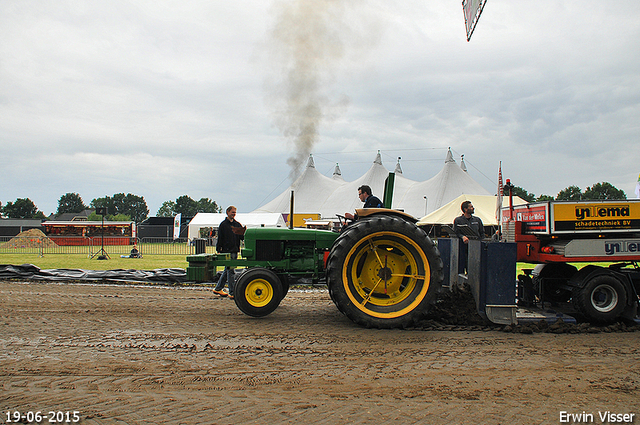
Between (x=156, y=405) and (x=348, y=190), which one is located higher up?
(x=348, y=190)

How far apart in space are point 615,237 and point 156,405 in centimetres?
482

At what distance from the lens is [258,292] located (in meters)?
4.88

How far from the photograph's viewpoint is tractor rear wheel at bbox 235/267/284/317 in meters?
4.80

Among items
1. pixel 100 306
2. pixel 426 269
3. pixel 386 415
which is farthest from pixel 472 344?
pixel 100 306

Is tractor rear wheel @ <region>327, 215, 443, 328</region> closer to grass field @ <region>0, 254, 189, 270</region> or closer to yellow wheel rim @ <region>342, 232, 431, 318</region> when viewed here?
yellow wheel rim @ <region>342, 232, 431, 318</region>

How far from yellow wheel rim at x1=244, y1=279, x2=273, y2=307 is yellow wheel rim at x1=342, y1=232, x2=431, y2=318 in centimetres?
105

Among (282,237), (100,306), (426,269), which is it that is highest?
(282,237)

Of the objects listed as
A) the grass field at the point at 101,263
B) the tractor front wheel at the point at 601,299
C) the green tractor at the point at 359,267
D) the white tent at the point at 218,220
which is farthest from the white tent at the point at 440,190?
the green tractor at the point at 359,267

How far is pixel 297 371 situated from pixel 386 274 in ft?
6.14

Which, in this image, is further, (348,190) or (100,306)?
(348,190)

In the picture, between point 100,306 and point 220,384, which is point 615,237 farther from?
point 100,306

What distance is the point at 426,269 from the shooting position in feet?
14.6

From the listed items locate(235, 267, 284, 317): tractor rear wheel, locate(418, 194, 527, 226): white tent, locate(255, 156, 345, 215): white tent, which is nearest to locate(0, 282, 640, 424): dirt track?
locate(235, 267, 284, 317): tractor rear wheel

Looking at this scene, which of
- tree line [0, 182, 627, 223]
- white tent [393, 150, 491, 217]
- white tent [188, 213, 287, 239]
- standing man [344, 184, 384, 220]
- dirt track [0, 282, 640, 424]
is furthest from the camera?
tree line [0, 182, 627, 223]
